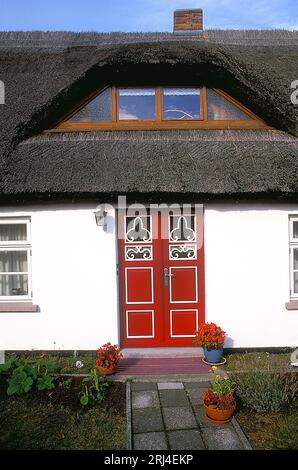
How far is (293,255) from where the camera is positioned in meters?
6.38

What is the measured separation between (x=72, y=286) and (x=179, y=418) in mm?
2853

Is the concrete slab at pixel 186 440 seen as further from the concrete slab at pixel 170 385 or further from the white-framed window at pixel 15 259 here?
the white-framed window at pixel 15 259

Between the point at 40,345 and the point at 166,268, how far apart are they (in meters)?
2.53

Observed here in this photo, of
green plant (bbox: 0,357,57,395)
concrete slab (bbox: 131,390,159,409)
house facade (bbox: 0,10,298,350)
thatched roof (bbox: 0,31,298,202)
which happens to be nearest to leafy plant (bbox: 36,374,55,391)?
green plant (bbox: 0,357,57,395)

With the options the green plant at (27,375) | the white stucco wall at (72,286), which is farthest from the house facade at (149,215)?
the green plant at (27,375)

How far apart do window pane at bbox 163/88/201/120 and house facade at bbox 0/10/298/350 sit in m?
0.16

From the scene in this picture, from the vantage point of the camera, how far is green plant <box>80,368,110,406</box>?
4.34 metres

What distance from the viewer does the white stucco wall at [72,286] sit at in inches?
238

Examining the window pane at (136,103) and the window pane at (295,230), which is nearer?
the window pane at (295,230)

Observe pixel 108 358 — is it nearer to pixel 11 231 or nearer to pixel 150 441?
pixel 150 441

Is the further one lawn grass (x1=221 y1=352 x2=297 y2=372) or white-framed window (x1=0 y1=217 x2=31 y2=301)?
white-framed window (x1=0 y1=217 x2=31 y2=301)

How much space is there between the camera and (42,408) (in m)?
4.29

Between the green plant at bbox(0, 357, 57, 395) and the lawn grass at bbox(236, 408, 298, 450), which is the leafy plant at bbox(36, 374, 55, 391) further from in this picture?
the lawn grass at bbox(236, 408, 298, 450)
